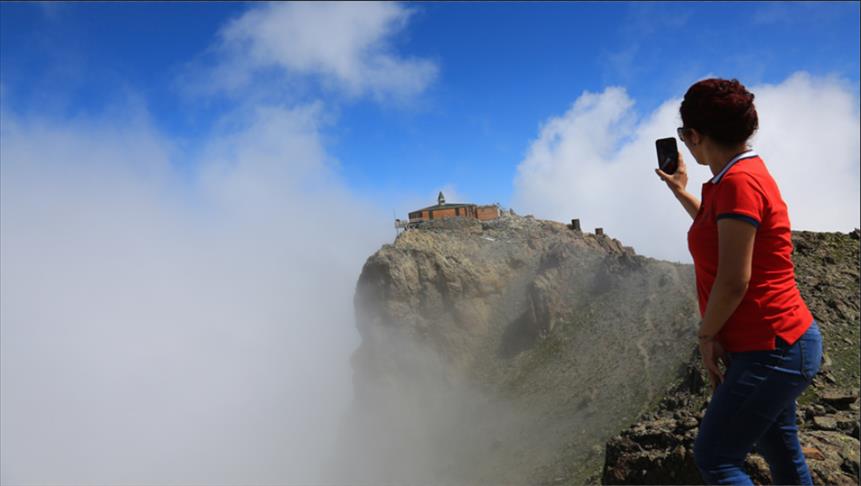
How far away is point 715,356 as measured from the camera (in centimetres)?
315

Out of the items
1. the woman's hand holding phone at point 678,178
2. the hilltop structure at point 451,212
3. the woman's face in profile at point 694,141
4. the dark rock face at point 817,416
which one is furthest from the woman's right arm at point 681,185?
the hilltop structure at point 451,212

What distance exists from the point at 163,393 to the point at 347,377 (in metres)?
111

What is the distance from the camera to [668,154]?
4.05 m

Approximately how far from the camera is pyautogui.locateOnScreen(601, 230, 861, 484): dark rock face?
6.75 m

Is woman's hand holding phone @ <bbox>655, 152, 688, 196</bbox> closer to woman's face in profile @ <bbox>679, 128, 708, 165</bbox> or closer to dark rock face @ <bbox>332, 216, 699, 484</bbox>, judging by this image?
woman's face in profile @ <bbox>679, 128, 708, 165</bbox>

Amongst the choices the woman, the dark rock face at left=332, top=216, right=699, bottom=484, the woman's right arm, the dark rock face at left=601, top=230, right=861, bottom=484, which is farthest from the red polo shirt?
the dark rock face at left=332, top=216, right=699, bottom=484

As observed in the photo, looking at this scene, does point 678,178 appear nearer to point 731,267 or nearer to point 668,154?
point 668,154

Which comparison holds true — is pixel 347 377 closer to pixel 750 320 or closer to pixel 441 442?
pixel 441 442

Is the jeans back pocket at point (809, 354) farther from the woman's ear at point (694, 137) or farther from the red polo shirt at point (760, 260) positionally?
the woman's ear at point (694, 137)

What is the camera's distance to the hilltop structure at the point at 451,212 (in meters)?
49.9

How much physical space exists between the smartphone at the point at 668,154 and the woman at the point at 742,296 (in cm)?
79

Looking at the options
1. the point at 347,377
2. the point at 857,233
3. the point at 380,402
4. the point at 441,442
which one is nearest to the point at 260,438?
the point at 347,377

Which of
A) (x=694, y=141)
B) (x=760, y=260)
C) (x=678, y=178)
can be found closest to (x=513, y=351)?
(x=678, y=178)

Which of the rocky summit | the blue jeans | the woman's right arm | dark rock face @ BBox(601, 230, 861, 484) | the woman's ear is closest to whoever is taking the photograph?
the blue jeans
